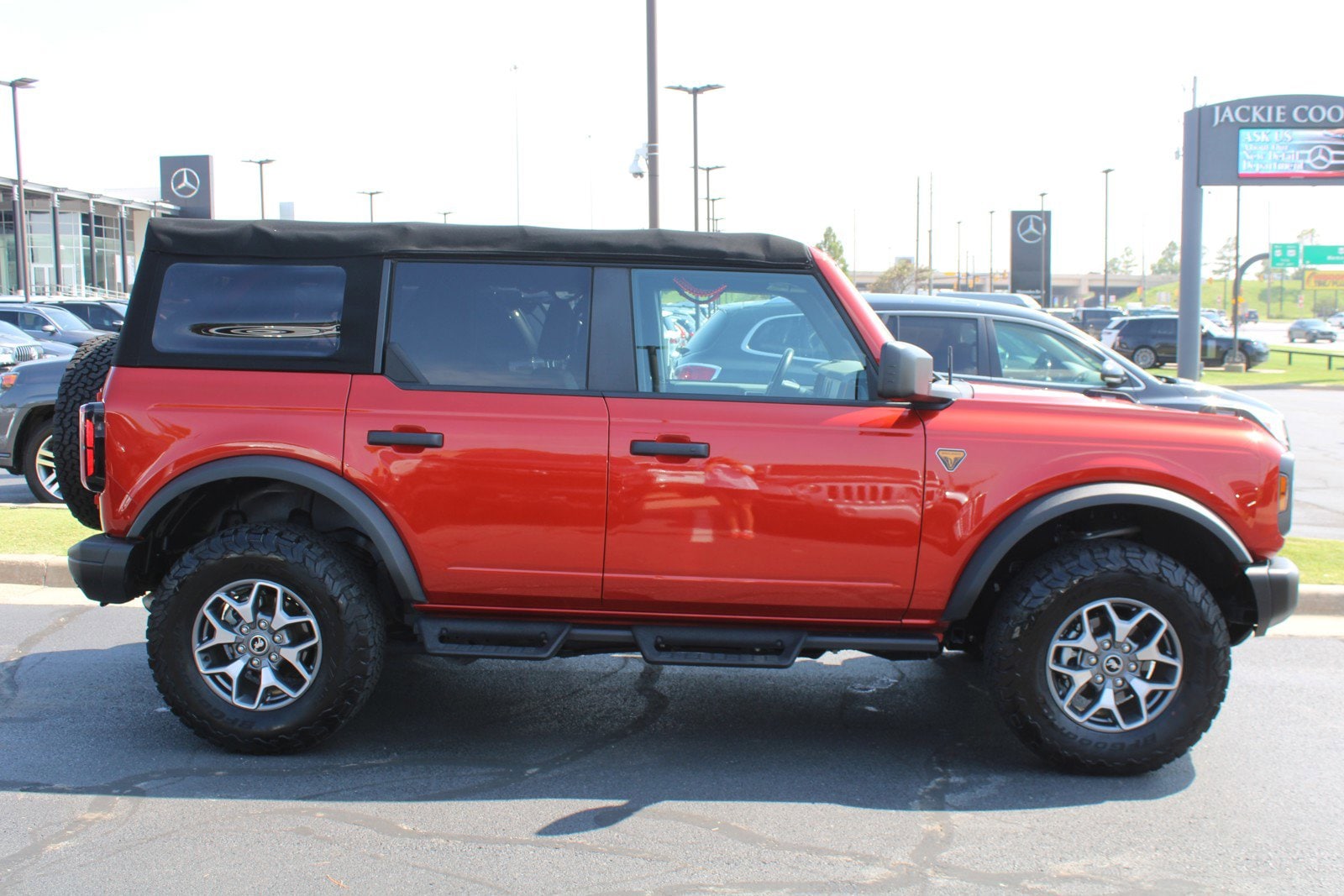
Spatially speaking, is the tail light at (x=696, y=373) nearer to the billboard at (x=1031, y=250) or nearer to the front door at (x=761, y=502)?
the front door at (x=761, y=502)

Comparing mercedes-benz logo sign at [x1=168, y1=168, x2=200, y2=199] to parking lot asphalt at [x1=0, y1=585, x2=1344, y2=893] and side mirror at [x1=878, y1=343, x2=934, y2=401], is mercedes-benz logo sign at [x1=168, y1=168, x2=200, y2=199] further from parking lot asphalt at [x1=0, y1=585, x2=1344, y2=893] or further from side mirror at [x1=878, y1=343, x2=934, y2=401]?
side mirror at [x1=878, y1=343, x2=934, y2=401]

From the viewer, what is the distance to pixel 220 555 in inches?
177

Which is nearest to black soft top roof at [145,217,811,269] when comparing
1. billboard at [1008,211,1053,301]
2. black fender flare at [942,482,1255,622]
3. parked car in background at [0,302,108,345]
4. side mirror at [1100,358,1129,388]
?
black fender flare at [942,482,1255,622]

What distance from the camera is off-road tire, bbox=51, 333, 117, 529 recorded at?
199 inches

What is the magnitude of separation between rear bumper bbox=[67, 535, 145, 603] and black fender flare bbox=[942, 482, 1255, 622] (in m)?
3.12

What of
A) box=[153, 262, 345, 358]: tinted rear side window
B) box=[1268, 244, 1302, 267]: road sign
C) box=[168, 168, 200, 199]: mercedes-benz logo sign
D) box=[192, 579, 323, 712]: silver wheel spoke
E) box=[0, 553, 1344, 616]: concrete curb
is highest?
box=[168, 168, 200, 199]: mercedes-benz logo sign

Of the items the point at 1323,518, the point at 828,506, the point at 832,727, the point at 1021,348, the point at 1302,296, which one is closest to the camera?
the point at 828,506

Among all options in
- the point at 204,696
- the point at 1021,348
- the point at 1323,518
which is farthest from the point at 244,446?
the point at 1323,518

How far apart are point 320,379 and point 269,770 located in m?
1.46

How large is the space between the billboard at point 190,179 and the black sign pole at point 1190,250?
140 feet

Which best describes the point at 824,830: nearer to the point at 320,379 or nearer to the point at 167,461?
the point at 320,379

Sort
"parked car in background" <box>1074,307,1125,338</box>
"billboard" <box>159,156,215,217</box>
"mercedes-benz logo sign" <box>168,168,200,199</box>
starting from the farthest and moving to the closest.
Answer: "mercedes-benz logo sign" <box>168,168,200,199</box> < "billboard" <box>159,156,215,217</box> < "parked car in background" <box>1074,307,1125,338</box>

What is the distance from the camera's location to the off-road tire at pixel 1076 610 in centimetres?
439

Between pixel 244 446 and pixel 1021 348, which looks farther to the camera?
pixel 1021 348
